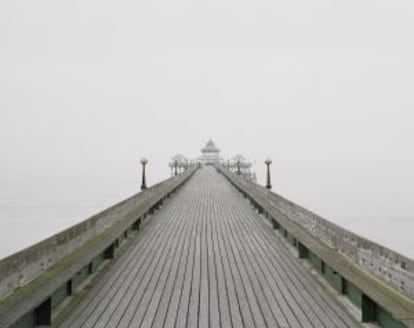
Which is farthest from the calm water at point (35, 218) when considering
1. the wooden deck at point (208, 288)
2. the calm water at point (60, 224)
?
the wooden deck at point (208, 288)

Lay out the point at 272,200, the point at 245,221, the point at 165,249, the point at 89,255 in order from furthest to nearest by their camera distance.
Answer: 1. the point at 272,200
2. the point at 245,221
3. the point at 165,249
4. the point at 89,255

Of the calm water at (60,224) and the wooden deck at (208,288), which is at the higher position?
the wooden deck at (208,288)

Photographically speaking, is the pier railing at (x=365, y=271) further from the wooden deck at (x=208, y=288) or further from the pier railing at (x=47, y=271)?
the pier railing at (x=47, y=271)

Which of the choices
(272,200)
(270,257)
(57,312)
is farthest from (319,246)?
(272,200)

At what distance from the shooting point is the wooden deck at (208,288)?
643 cm

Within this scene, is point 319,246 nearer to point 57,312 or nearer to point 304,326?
point 304,326

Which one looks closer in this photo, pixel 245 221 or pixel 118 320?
pixel 118 320

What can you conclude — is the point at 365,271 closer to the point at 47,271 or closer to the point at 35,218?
the point at 47,271

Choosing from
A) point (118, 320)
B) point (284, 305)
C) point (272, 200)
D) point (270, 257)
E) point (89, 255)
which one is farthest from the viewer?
point (272, 200)

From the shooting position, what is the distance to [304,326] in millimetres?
6184

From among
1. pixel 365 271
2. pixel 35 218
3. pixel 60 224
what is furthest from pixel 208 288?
pixel 35 218

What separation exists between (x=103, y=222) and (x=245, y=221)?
19.8ft

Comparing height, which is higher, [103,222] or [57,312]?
[103,222]

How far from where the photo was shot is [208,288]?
25.8 feet
